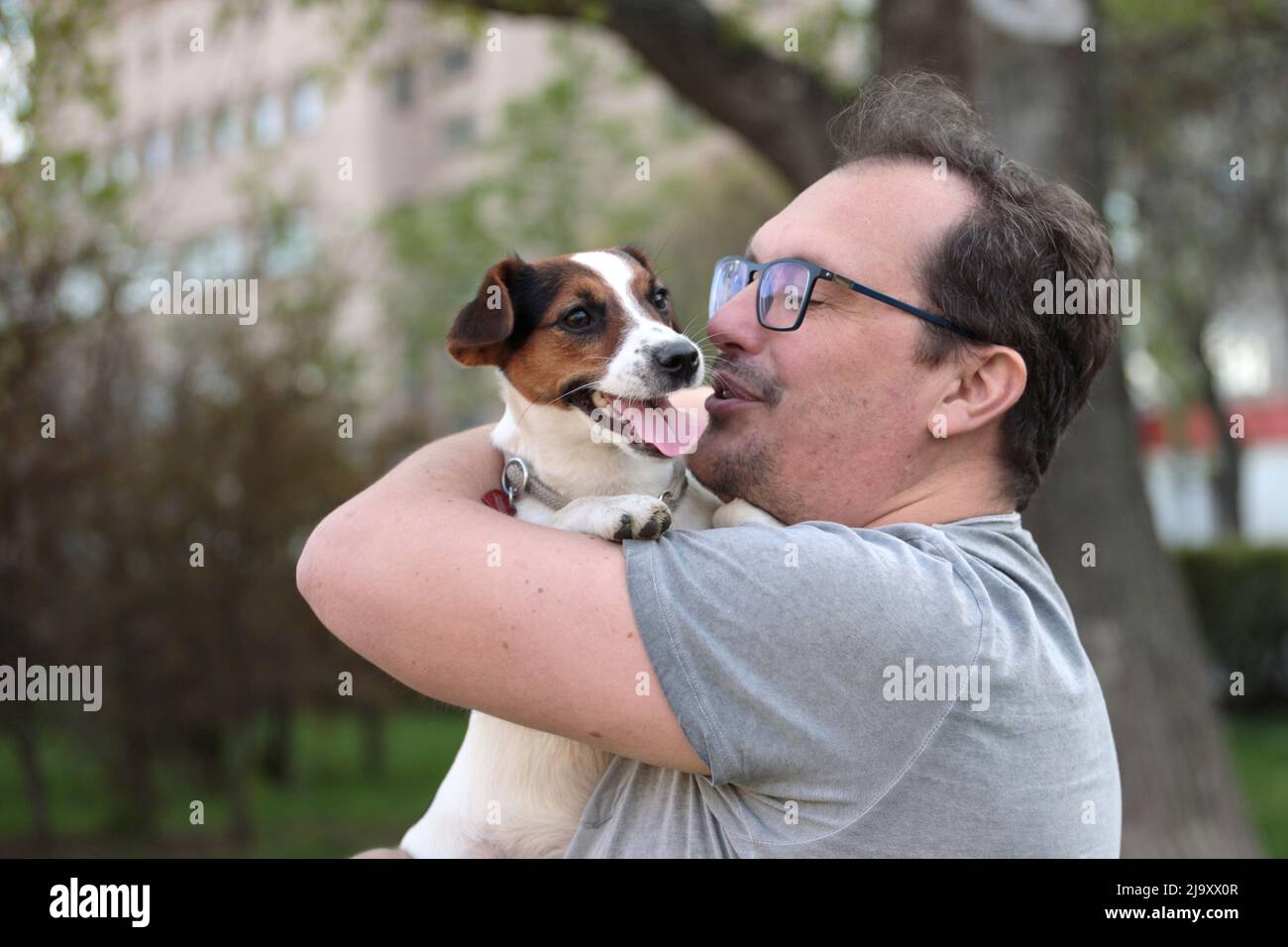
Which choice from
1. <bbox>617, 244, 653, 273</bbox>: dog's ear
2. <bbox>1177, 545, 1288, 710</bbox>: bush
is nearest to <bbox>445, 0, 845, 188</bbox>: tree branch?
<bbox>617, 244, 653, 273</bbox>: dog's ear

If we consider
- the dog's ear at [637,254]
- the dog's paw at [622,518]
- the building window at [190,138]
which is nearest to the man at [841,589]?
the dog's paw at [622,518]

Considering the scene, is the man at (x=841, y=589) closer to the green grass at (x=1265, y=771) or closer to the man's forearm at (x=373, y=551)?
the man's forearm at (x=373, y=551)

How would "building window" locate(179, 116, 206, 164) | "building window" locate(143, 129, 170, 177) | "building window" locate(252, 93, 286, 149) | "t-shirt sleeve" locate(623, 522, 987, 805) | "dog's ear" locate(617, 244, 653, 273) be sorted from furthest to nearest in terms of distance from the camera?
"building window" locate(252, 93, 286, 149) < "building window" locate(143, 129, 170, 177) < "building window" locate(179, 116, 206, 164) < "dog's ear" locate(617, 244, 653, 273) < "t-shirt sleeve" locate(623, 522, 987, 805)

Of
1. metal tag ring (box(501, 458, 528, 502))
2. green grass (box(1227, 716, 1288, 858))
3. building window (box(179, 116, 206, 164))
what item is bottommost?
green grass (box(1227, 716, 1288, 858))

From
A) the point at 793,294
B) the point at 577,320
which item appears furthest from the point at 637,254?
the point at 793,294

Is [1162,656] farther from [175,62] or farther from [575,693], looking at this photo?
[175,62]

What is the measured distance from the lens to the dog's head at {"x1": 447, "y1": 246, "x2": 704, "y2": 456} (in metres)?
2.81

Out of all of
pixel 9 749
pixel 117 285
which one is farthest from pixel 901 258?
pixel 9 749

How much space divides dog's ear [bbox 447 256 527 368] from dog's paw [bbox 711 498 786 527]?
2.12ft

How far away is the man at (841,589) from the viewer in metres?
1.90

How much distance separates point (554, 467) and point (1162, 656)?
172 inches

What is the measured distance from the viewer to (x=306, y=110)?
1373 inches

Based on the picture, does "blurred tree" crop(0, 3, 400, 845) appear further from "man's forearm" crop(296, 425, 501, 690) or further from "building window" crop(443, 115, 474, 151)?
"building window" crop(443, 115, 474, 151)

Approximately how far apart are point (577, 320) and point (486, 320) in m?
0.20
